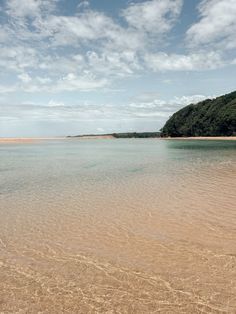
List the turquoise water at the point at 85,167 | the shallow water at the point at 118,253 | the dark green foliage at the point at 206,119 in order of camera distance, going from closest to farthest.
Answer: the shallow water at the point at 118,253 → the turquoise water at the point at 85,167 → the dark green foliage at the point at 206,119

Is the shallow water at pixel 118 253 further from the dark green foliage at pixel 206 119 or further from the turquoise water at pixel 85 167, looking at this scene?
the dark green foliage at pixel 206 119

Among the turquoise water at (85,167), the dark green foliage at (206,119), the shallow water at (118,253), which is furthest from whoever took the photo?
the dark green foliage at (206,119)

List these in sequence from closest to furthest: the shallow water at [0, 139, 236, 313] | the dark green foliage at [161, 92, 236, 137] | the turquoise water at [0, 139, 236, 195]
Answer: the shallow water at [0, 139, 236, 313] < the turquoise water at [0, 139, 236, 195] < the dark green foliage at [161, 92, 236, 137]

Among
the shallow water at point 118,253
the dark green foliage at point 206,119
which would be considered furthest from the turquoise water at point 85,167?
the dark green foliage at point 206,119

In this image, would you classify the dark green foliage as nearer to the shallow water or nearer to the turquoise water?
the turquoise water

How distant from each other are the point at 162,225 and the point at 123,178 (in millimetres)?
8996

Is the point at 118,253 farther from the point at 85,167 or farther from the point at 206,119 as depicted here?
the point at 206,119

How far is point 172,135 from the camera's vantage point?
143875 millimetres

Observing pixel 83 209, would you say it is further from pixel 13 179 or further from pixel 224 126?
pixel 224 126

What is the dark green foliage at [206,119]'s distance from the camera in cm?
10650

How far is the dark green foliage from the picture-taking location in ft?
349

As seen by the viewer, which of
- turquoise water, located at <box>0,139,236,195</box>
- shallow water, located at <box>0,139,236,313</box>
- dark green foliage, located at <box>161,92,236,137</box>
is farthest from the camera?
dark green foliage, located at <box>161,92,236,137</box>

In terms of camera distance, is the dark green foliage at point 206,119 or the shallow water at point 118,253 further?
the dark green foliage at point 206,119

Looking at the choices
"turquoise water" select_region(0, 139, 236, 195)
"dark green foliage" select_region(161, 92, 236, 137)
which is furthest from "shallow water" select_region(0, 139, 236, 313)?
"dark green foliage" select_region(161, 92, 236, 137)
